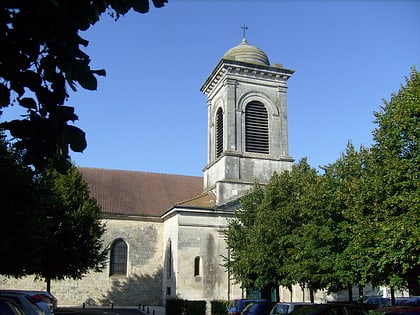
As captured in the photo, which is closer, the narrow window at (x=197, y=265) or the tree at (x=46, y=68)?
the tree at (x=46, y=68)

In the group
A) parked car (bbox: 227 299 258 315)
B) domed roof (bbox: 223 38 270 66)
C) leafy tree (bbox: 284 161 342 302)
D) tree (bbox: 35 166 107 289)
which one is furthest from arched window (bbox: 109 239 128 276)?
leafy tree (bbox: 284 161 342 302)

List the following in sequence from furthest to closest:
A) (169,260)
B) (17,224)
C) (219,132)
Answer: (219,132), (169,260), (17,224)

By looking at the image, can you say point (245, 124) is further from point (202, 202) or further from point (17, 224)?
point (17, 224)

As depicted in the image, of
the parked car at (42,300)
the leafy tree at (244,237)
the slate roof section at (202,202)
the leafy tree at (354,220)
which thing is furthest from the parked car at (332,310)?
the slate roof section at (202,202)

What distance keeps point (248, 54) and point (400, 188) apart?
70.2ft

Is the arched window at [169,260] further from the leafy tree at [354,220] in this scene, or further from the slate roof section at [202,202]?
the leafy tree at [354,220]

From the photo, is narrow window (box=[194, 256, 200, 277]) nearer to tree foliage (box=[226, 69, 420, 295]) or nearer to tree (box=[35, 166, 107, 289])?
tree foliage (box=[226, 69, 420, 295])

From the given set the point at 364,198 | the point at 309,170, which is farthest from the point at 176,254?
the point at 364,198

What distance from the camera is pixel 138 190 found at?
36.9 m

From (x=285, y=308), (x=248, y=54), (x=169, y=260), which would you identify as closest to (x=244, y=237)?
(x=169, y=260)

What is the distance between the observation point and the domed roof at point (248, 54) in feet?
110

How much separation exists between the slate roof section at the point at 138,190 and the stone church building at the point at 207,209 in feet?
0.38

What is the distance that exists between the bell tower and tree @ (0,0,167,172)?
2638 cm

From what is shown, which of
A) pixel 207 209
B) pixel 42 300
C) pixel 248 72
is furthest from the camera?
pixel 248 72
